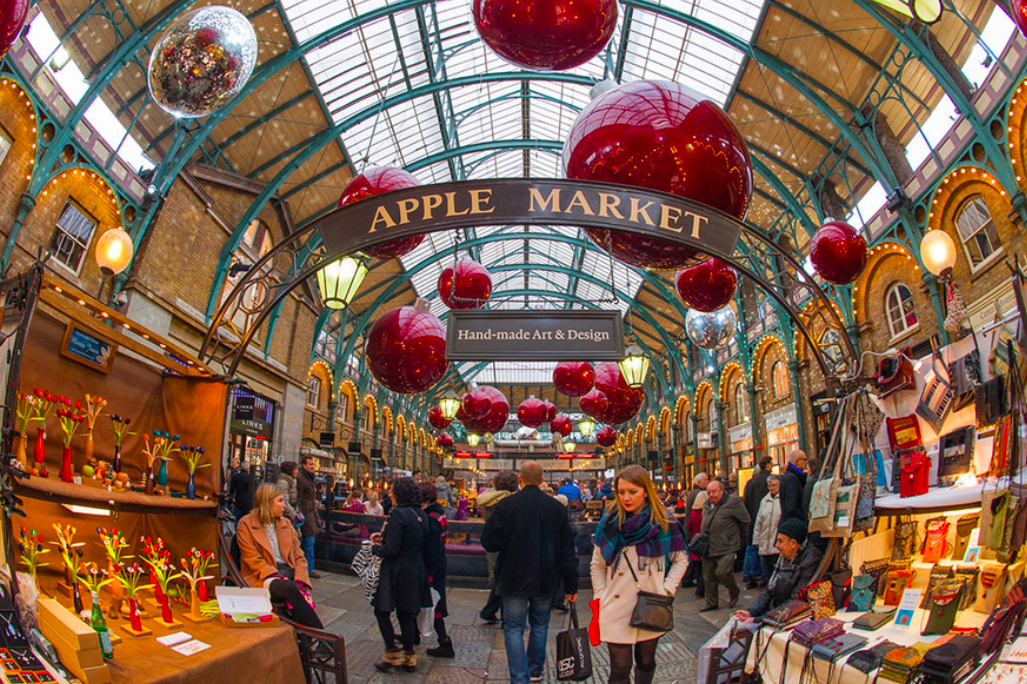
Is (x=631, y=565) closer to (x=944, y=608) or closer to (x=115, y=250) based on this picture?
(x=944, y=608)

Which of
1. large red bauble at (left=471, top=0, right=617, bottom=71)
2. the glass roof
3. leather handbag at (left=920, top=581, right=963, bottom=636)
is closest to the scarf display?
leather handbag at (left=920, top=581, right=963, bottom=636)

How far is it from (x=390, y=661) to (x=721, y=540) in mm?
3970

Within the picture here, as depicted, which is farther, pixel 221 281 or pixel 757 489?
pixel 221 281

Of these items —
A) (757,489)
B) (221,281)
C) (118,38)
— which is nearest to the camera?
(757,489)

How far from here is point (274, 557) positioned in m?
3.99

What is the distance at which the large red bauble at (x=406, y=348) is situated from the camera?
14.4 feet

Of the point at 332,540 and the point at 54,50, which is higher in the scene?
the point at 54,50

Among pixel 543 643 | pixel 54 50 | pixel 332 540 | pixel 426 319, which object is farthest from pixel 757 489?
pixel 54 50

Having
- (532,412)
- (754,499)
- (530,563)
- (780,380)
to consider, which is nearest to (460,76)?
(532,412)

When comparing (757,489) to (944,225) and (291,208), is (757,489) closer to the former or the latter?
(944,225)

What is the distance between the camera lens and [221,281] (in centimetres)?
1352

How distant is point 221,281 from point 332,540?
7616 millimetres

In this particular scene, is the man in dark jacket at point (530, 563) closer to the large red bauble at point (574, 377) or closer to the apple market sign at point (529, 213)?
the apple market sign at point (529, 213)

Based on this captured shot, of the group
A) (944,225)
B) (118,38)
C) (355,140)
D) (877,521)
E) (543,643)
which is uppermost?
(355,140)
